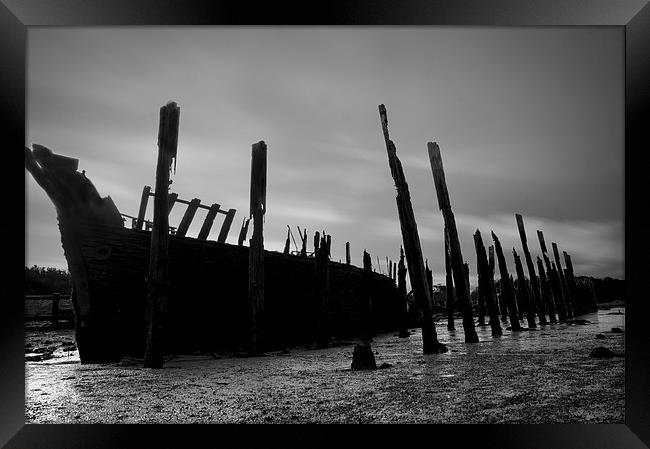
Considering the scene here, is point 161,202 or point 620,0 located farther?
point 161,202

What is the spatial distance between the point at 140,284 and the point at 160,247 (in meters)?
1.27

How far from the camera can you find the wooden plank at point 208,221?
9.66 m

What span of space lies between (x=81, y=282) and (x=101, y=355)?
1.12 metres

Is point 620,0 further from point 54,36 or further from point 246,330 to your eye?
point 246,330

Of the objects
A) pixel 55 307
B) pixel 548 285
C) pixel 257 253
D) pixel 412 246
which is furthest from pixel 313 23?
pixel 548 285

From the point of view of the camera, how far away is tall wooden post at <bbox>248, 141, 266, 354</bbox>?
836 centimetres

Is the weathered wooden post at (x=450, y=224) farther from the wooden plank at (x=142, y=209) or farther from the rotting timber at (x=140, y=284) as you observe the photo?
the wooden plank at (x=142, y=209)

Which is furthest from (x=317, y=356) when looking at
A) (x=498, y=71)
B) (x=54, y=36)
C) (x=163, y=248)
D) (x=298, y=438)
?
(x=54, y=36)

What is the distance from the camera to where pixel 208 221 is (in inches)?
390

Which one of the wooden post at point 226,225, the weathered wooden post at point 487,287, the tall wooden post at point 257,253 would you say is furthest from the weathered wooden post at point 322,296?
the weathered wooden post at point 487,287

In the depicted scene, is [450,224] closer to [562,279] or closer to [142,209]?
[142,209]

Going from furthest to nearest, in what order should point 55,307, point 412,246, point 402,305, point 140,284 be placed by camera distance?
1. point 55,307
2. point 402,305
3. point 412,246
4. point 140,284

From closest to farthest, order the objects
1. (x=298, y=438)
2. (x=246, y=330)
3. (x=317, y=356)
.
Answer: (x=298, y=438), (x=317, y=356), (x=246, y=330)

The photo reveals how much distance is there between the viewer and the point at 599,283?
40469 mm
